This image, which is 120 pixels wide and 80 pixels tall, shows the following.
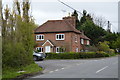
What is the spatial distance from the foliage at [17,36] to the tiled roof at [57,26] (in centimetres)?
2638

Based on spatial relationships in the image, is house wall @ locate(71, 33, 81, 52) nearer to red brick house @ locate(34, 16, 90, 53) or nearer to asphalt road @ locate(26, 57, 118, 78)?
red brick house @ locate(34, 16, 90, 53)

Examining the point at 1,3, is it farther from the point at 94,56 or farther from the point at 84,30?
the point at 84,30

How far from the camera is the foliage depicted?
651 inches

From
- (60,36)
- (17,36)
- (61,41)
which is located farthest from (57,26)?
(17,36)

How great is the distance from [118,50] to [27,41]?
5968cm

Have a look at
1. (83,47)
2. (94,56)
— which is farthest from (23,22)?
(83,47)

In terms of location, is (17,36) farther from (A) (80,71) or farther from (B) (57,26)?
(B) (57,26)

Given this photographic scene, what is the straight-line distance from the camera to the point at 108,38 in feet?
237

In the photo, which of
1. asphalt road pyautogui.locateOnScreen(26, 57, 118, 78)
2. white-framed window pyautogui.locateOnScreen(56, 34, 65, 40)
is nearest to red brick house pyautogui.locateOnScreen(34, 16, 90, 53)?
white-framed window pyautogui.locateOnScreen(56, 34, 65, 40)

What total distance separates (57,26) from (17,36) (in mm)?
30482

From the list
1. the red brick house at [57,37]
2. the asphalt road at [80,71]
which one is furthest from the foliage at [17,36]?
the red brick house at [57,37]

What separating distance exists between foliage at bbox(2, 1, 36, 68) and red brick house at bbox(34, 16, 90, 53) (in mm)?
26105

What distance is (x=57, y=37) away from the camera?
47688 millimetres

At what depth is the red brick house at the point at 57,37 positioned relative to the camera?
1843 inches
